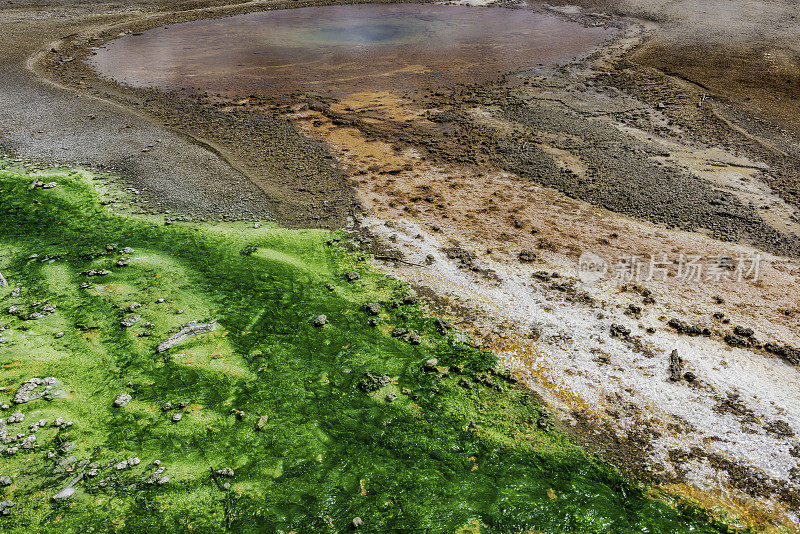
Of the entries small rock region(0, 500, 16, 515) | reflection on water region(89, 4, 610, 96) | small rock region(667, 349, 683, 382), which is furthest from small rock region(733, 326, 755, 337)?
reflection on water region(89, 4, 610, 96)

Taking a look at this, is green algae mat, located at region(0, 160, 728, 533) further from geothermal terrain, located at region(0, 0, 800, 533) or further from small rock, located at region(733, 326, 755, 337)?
small rock, located at region(733, 326, 755, 337)

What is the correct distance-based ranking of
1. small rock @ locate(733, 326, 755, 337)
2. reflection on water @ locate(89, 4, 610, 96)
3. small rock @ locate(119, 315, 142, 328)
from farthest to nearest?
reflection on water @ locate(89, 4, 610, 96) < small rock @ locate(733, 326, 755, 337) < small rock @ locate(119, 315, 142, 328)

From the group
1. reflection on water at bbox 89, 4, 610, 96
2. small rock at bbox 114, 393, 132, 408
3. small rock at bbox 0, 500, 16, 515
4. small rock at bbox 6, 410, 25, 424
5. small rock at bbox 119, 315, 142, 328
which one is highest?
reflection on water at bbox 89, 4, 610, 96

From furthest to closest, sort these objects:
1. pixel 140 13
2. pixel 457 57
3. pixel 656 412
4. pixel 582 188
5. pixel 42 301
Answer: pixel 140 13 < pixel 457 57 < pixel 582 188 < pixel 42 301 < pixel 656 412

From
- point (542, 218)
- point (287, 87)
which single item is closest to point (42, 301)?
point (542, 218)

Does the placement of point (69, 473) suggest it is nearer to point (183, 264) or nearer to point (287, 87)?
point (183, 264)

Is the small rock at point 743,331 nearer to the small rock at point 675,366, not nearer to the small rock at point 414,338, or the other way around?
the small rock at point 675,366
